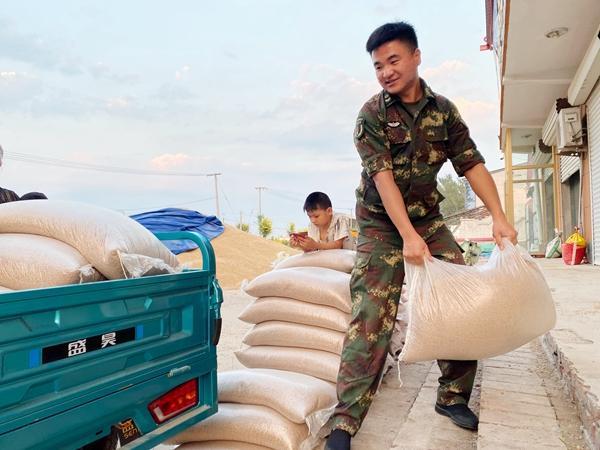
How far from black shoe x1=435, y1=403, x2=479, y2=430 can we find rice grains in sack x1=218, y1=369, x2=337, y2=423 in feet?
1.63

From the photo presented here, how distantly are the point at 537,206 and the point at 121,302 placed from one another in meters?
15.5

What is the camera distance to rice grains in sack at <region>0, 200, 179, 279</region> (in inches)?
61.7

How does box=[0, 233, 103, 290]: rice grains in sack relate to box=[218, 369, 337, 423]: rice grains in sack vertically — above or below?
above

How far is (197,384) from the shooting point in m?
1.83

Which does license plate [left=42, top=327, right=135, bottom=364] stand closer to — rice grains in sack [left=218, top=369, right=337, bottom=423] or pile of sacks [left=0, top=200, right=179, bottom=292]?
pile of sacks [left=0, top=200, right=179, bottom=292]

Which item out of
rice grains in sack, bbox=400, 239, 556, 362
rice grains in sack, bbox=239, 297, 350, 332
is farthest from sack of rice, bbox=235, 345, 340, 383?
rice grains in sack, bbox=400, 239, 556, 362

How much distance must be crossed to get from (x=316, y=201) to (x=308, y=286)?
0.82 metres

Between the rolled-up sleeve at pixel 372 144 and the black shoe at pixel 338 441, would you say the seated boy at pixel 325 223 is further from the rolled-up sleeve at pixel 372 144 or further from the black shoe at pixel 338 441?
the black shoe at pixel 338 441

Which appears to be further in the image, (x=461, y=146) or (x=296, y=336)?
(x=296, y=336)

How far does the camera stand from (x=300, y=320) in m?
2.78

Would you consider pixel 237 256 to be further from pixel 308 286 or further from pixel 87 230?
pixel 87 230

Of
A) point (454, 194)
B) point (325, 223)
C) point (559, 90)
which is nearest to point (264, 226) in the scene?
point (454, 194)

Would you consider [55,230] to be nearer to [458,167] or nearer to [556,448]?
Answer: [458,167]

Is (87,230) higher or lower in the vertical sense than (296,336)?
higher
